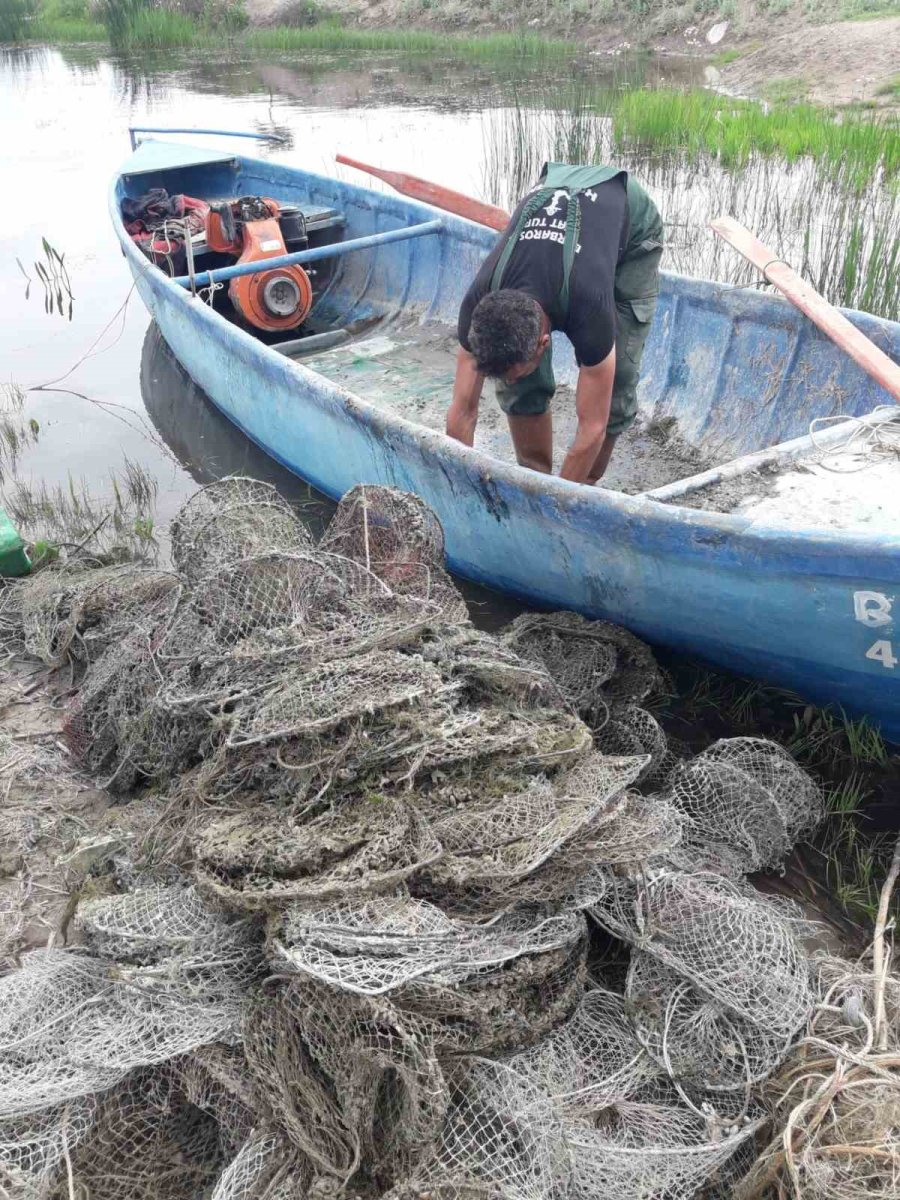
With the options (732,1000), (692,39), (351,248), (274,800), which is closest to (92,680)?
(274,800)

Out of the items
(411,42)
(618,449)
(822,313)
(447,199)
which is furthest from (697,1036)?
(411,42)

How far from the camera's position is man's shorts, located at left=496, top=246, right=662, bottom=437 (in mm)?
4281

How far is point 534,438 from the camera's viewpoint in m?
4.64

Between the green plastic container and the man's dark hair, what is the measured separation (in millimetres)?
2733

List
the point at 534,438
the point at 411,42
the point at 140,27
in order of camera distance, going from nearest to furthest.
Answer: the point at 534,438 → the point at 411,42 → the point at 140,27

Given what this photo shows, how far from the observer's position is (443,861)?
2.47m

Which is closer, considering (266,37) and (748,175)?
(748,175)

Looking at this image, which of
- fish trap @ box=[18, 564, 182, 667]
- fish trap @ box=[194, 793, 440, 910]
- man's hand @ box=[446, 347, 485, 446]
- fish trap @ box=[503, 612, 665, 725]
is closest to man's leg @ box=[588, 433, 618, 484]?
man's hand @ box=[446, 347, 485, 446]

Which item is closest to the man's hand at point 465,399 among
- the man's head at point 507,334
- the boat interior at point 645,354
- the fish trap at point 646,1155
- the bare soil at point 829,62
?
the man's head at point 507,334

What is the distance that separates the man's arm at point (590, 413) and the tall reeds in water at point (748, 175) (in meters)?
3.37

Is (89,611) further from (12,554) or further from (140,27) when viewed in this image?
(140,27)

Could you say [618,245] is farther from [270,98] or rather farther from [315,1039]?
[270,98]

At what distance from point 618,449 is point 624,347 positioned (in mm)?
1051

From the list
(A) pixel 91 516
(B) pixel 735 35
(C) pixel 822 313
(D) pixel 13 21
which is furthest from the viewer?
(D) pixel 13 21
